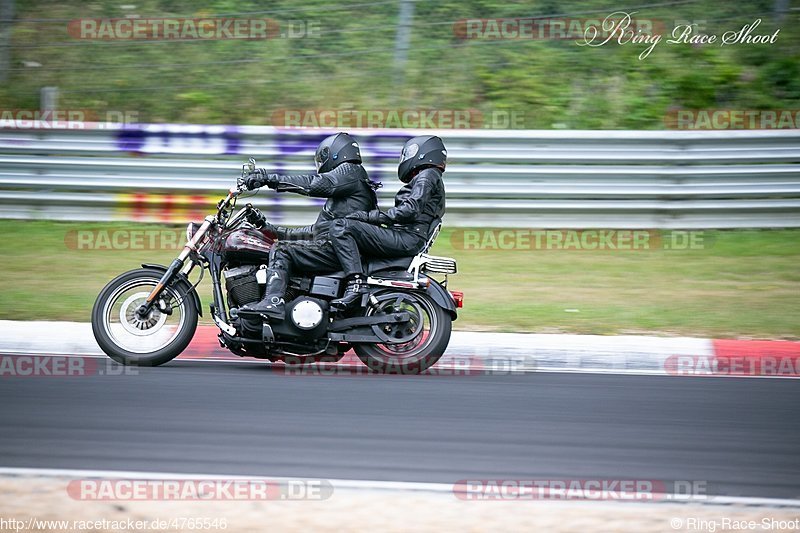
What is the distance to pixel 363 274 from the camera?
7336mm

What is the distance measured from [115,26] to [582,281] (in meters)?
8.54

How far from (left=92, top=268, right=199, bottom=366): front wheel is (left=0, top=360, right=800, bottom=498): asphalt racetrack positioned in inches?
6.8

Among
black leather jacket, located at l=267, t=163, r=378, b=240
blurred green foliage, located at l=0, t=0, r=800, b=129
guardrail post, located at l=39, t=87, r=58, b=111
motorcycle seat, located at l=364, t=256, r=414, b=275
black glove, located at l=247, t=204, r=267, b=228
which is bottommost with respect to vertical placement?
motorcycle seat, located at l=364, t=256, r=414, b=275

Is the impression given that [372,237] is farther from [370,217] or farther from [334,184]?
[334,184]

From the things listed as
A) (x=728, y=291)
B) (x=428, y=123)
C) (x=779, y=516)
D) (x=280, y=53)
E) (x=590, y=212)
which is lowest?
(x=779, y=516)

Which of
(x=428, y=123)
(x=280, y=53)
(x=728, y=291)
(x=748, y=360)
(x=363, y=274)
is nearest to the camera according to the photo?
(x=363, y=274)

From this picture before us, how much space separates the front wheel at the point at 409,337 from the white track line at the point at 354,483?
2496mm

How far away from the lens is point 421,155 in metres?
7.41

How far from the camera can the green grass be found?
8.96 metres

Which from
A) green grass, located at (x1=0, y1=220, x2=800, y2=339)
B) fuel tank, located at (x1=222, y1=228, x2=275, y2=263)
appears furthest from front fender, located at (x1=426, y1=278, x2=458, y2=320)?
green grass, located at (x1=0, y1=220, x2=800, y2=339)

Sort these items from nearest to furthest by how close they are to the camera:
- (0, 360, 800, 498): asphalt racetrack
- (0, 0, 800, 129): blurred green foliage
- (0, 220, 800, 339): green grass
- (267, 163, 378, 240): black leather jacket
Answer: (0, 360, 800, 498): asphalt racetrack
(267, 163, 378, 240): black leather jacket
(0, 220, 800, 339): green grass
(0, 0, 800, 129): blurred green foliage

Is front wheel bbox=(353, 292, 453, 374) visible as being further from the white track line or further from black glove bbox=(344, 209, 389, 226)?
the white track line

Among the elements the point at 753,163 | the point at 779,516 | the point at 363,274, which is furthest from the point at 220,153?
the point at 779,516

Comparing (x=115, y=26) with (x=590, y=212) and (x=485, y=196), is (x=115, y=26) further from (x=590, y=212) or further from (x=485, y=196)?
(x=590, y=212)
